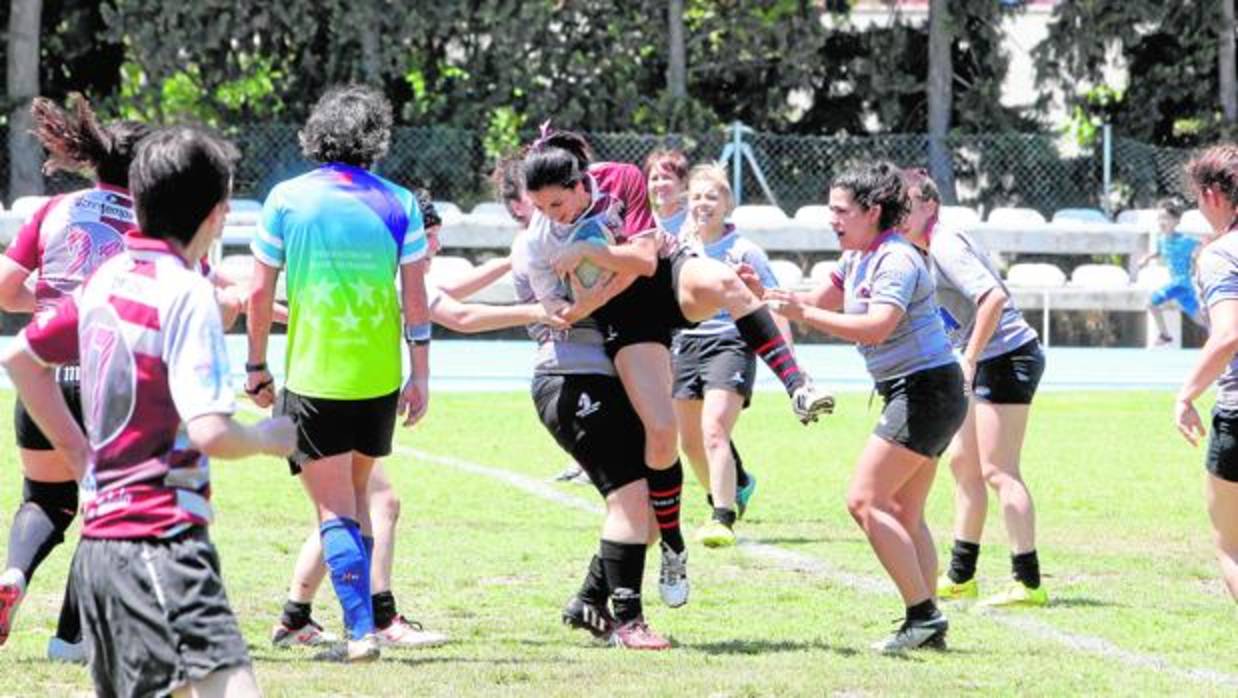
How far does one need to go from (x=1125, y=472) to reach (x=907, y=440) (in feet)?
24.4

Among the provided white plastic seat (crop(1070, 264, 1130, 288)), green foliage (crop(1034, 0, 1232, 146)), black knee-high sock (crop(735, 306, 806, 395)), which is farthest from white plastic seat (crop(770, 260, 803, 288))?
black knee-high sock (crop(735, 306, 806, 395))

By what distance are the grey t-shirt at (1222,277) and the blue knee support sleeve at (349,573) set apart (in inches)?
120

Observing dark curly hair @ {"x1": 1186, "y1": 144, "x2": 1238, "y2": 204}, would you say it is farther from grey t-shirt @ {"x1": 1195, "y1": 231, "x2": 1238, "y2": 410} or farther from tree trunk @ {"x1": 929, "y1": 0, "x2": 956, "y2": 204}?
tree trunk @ {"x1": 929, "y1": 0, "x2": 956, "y2": 204}

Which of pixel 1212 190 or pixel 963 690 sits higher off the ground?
pixel 1212 190

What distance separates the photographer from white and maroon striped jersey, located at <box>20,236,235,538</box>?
15.8 feet

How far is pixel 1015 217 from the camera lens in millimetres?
29391

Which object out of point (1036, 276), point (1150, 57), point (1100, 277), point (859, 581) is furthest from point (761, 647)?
point (1150, 57)

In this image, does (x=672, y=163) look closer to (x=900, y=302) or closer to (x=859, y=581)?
(x=859, y=581)

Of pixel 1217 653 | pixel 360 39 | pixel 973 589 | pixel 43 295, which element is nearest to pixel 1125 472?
pixel 973 589

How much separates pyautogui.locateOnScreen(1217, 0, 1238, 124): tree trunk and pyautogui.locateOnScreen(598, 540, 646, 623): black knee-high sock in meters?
28.1

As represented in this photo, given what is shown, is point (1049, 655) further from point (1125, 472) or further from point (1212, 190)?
point (1125, 472)

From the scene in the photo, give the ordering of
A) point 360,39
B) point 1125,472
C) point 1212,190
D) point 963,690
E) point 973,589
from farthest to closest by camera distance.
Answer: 1. point 360,39
2. point 1125,472
3. point 973,589
4. point 1212,190
5. point 963,690

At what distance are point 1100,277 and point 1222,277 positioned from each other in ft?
68.8

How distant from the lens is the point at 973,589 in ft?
31.4
